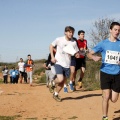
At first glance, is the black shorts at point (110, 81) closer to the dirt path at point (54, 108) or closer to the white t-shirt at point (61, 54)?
the dirt path at point (54, 108)

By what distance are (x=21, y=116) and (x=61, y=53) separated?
221 cm

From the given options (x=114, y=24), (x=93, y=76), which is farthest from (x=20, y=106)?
(x=93, y=76)

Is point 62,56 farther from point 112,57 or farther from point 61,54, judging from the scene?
point 112,57

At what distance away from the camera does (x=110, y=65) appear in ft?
20.1

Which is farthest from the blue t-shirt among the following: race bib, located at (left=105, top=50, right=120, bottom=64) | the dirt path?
the dirt path

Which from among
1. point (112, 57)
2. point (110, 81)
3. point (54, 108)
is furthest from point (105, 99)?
point (54, 108)

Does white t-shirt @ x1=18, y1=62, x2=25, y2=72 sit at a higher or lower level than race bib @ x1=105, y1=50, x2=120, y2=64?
lower

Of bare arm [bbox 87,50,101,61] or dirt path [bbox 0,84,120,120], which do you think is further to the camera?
dirt path [bbox 0,84,120,120]

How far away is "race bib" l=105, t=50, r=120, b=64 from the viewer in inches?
237

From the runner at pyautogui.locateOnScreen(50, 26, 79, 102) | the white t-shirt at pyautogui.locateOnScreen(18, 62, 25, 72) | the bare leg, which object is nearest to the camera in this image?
the bare leg

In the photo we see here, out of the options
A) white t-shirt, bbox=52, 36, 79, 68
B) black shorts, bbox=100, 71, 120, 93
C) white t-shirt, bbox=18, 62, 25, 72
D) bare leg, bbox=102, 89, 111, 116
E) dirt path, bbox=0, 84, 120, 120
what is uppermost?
white t-shirt, bbox=52, 36, 79, 68

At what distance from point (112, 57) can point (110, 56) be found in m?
0.04

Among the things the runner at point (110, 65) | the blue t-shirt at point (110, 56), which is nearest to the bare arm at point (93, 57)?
the runner at point (110, 65)

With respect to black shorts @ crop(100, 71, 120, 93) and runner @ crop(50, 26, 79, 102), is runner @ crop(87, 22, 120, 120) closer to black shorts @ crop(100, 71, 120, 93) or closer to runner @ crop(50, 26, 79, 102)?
black shorts @ crop(100, 71, 120, 93)
